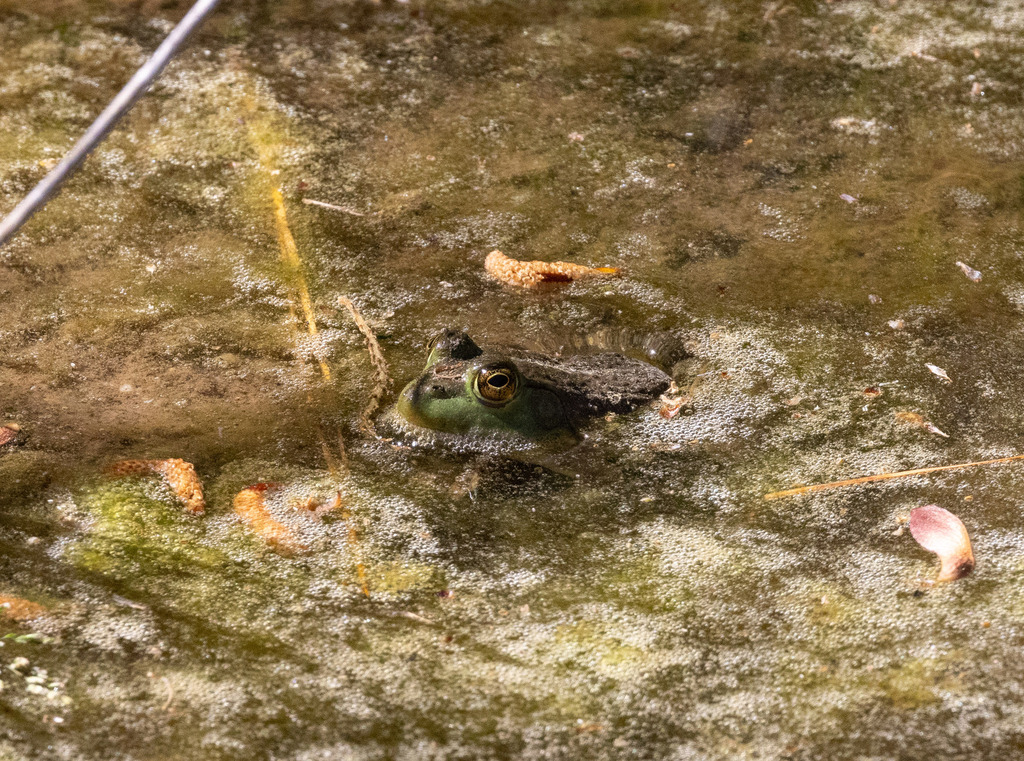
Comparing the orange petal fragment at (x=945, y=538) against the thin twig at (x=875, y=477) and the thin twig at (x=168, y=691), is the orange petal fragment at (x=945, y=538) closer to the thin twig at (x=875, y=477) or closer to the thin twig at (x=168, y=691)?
the thin twig at (x=875, y=477)

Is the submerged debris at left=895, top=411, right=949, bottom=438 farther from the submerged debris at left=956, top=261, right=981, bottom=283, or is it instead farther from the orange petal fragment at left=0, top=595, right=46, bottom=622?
the orange petal fragment at left=0, top=595, right=46, bottom=622

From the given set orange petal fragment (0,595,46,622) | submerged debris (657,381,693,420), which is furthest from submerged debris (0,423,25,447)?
submerged debris (657,381,693,420)

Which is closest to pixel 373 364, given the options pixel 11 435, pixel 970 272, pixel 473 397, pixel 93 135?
pixel 473 397

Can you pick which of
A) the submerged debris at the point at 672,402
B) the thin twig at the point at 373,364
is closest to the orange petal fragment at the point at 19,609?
the thin twig at the point at 373,364

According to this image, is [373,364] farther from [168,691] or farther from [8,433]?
[168,691]

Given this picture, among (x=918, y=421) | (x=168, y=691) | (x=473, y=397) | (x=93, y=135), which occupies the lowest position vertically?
(x=168, y=691)

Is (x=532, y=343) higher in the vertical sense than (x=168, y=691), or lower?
higher
